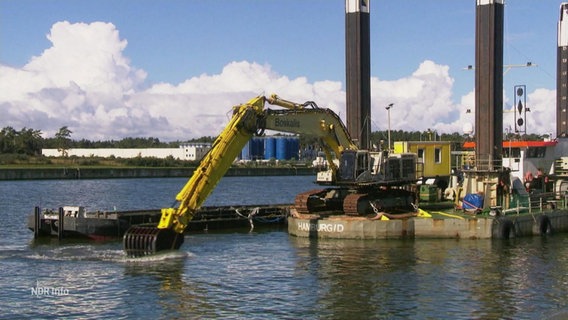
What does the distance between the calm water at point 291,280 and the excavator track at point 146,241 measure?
23.2 inches

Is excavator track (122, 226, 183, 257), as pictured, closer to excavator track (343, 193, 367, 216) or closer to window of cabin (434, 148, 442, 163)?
excavator track (343, 193, 367, 216)

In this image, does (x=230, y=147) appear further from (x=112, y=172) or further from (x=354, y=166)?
(x=112, y=172)

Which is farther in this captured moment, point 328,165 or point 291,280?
point 328,165

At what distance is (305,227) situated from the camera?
40875 mm

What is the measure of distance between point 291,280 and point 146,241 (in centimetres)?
773

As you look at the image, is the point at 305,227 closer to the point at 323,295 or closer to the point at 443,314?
the point at 323,295

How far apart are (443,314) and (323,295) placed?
4.62 meters

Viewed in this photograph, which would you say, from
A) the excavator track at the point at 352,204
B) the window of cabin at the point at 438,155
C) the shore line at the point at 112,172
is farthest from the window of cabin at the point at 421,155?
the shore line at the point at 112,172

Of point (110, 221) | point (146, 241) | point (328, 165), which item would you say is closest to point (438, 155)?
point (328, 165)

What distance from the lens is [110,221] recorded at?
41.2 meters

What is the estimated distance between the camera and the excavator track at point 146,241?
33000mm

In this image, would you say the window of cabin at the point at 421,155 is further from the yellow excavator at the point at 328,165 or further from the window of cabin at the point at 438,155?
the yellow excavator at the point at 328,165

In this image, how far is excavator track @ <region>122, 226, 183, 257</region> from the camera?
33.0m

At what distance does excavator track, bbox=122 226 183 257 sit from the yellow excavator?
0.80 meters
